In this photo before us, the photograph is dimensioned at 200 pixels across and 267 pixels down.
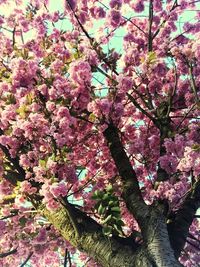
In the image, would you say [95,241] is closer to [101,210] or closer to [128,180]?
[101,210]

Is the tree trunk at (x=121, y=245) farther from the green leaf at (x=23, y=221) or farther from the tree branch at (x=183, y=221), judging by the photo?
the green leaf at (x=23, y=221)

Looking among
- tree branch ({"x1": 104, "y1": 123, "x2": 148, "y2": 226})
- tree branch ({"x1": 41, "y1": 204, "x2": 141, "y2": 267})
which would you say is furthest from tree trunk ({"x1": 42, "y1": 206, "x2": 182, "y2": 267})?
tree branch ({"x1": 104, "y1": 123, "x2": 148, "y2": 226})

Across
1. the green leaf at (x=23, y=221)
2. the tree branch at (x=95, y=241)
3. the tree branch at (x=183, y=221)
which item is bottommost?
the tree branch at (x=95, y=241)

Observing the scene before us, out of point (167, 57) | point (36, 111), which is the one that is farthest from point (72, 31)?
point (36, 111)

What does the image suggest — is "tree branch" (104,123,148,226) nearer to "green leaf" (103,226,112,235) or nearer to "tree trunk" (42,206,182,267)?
"tree trunk" (42,206,182,267)

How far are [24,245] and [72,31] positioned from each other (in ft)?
14.3

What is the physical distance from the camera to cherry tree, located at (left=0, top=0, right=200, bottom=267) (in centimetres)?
611

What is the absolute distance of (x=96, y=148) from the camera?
27.6 feet

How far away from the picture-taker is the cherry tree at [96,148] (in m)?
6.11

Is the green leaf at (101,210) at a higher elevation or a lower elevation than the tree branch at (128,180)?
lower

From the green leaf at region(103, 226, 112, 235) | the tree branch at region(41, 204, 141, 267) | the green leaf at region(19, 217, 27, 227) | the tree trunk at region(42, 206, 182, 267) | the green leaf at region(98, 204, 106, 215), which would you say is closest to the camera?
the tree trunk at region(42, 206, 182, 267)

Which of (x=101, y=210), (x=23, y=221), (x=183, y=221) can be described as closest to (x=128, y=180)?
(x=101, y=210)

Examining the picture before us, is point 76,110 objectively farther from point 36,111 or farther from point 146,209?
point 146,209

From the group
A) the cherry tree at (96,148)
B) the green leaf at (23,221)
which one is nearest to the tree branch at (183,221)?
the cherry tree at (96,148)
